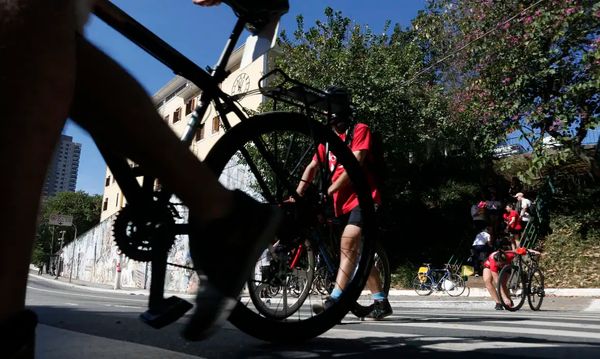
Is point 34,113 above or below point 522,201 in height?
below

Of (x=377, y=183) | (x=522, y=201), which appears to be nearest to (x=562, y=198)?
(x=522, y=201)

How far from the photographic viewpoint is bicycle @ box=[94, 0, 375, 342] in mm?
1538

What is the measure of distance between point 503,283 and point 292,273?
20.4 feet

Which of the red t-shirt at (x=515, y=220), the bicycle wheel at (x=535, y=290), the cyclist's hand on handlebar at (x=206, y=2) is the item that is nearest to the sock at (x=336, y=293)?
the cyclist's hand on handlebar at (x=206, y=2)

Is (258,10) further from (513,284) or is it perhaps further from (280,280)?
(513,284)

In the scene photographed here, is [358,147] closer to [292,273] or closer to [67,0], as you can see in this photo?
[292,273]

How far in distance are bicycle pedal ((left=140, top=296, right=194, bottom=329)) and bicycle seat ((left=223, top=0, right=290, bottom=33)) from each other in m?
1.08

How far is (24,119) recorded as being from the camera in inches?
28.2

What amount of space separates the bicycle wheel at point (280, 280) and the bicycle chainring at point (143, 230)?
22.4 inches

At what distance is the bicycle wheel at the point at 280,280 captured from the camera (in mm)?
2215

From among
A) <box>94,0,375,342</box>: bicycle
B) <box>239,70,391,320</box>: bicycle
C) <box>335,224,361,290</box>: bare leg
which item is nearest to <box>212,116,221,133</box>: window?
<box>94,0,375,342</box>: bicycle

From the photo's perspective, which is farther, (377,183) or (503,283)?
(503,283)

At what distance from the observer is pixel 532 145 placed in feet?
35.9

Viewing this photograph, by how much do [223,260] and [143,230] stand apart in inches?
19.4
